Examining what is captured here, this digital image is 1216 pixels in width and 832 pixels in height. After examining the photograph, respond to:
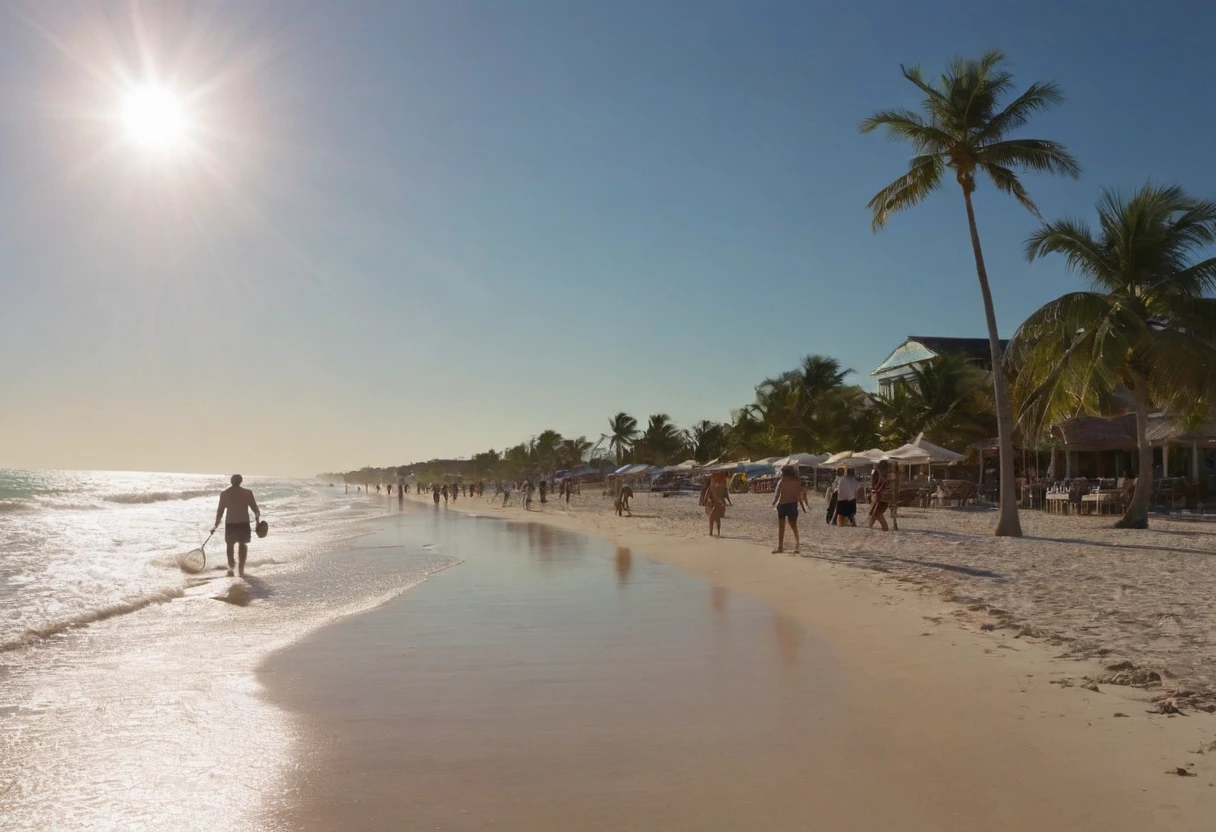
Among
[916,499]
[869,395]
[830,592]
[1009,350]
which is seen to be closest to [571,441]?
[869,395]

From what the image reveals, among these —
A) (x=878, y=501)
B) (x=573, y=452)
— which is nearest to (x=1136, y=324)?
(x=878, y=501)

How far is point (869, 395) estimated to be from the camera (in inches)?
1828

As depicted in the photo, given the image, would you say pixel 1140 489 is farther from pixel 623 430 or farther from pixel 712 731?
pixel 623 430

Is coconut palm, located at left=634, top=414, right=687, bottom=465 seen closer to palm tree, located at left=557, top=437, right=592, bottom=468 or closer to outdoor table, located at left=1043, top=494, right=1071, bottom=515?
palm tree, located at left=557, top=437, right=592, bottom=468

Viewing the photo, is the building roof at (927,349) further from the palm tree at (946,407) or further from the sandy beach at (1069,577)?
the sandy beach at (1069,577)

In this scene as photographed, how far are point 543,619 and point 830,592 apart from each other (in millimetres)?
3448

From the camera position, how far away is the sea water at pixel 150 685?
12.3ft

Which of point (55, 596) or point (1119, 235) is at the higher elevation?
point (1119, 235)

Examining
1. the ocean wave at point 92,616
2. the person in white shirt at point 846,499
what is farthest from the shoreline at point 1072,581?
the ocean wave at point 92,616

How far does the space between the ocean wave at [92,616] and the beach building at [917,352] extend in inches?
1682

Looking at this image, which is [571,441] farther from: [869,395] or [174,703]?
[174,703]

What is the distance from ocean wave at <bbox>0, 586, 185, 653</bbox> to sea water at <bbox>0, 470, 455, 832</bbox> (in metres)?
0.02

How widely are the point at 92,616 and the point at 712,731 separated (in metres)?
7.69

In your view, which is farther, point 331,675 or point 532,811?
point 331,675
